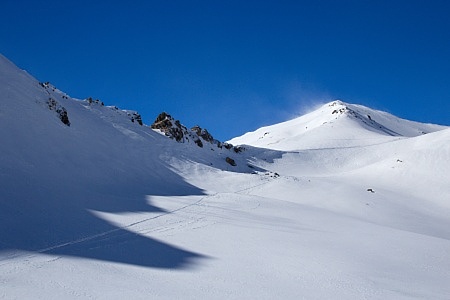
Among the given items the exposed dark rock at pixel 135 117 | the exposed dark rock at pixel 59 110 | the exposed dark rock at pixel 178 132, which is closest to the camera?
the exposed dark rock at pixel 59 110

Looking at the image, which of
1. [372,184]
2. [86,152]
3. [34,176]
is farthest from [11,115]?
[372,184]

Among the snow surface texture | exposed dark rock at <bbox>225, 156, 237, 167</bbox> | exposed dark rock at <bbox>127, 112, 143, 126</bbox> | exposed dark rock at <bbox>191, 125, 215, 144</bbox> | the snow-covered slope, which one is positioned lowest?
the snow surface texture

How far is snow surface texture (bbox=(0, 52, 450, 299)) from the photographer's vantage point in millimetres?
7355

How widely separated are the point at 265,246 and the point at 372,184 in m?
23.3

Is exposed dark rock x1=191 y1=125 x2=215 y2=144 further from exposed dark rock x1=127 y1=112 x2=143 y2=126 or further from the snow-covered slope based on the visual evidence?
the snow-covered slope

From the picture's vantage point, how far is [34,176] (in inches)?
580

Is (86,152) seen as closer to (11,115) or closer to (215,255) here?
(11,115)

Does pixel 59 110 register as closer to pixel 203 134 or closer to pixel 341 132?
pixel 203 134

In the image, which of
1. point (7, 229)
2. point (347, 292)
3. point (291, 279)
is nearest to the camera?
point (347, 292)

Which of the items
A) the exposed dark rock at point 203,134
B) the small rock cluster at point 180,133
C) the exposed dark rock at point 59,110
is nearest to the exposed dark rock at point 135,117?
the small rock cluster at point 180,133

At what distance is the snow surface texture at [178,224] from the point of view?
736 centimetres

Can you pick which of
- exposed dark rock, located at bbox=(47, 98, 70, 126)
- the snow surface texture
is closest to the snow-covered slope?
the snow surface texture

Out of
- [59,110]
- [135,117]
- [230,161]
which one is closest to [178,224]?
[59,110]

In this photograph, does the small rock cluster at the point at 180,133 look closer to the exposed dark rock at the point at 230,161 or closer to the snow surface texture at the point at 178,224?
the exposed dark rock at the point at 230,161
